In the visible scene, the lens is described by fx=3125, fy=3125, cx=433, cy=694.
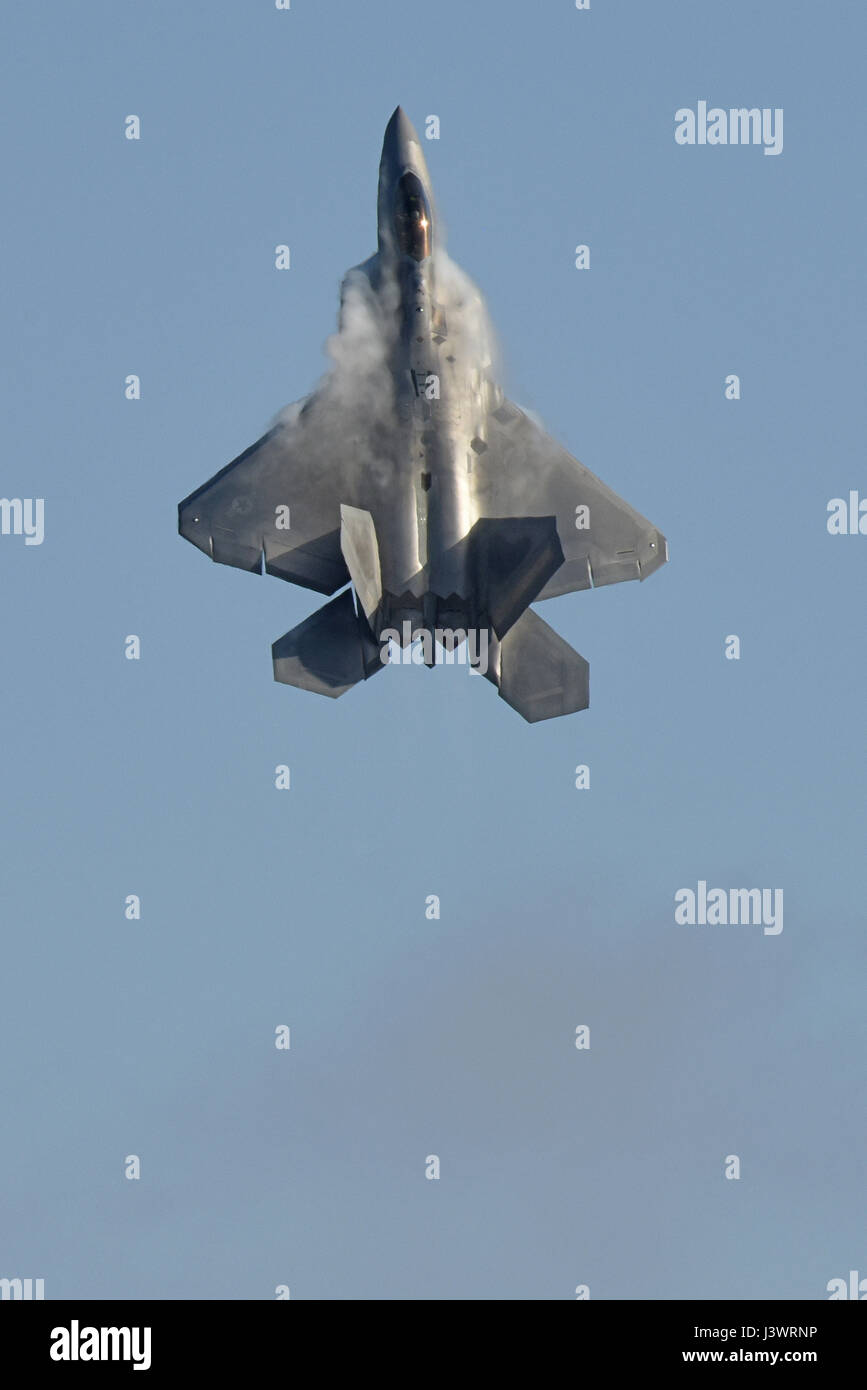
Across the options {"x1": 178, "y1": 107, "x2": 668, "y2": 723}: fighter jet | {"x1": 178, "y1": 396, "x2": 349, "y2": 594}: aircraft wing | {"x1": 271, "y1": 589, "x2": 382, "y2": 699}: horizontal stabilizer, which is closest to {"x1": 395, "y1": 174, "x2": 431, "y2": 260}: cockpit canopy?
{"x1": 178, "y1": 107, "x2": 668, "y2": 723}: fighter jet

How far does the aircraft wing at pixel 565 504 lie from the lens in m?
53.9

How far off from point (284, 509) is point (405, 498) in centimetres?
252

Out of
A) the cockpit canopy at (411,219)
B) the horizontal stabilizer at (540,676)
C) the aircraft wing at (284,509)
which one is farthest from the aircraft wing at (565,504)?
the cockpit canopy at (411,219)

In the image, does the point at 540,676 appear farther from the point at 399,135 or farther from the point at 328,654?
the point at 399,135

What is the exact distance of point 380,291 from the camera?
173 feet

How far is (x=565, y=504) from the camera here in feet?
181

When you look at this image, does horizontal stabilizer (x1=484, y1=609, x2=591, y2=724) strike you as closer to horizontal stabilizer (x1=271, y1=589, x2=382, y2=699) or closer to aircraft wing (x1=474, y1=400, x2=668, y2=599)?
aircraft wing (x1=474, y1=400, x2=668, y2=599)

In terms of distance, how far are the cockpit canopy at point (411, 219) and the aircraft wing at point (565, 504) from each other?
10.7 ft

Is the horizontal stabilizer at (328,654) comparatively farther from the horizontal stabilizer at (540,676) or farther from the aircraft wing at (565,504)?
the aircraft wing at (565,504)

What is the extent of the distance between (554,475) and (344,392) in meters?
4.37

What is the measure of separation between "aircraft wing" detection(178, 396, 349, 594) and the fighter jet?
0.02 metres
